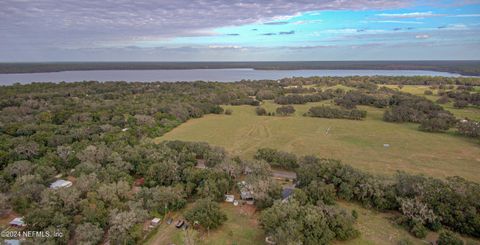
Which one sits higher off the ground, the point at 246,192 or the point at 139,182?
the point at 246,192

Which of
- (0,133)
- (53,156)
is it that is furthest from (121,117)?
(53,156)

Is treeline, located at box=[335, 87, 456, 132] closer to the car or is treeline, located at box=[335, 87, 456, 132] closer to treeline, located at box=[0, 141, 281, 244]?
treeline, located at box=[0, 141, 281, 244]

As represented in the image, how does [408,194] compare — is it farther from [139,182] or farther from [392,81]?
[392,81]

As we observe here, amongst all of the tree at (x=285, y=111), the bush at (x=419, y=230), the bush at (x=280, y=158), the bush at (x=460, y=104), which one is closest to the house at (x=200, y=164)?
the bush at (x=280, y=158)

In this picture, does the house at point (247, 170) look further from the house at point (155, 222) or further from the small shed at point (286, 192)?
the house at point (155, 222)

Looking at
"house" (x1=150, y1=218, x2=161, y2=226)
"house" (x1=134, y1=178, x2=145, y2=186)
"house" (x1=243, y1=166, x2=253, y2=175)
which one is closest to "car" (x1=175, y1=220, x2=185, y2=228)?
"house" (x1=150, y1=218, x2=161, y2=226)

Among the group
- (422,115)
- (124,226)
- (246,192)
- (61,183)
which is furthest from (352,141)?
(61,183)

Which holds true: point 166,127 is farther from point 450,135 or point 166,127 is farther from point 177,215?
point 450,135
